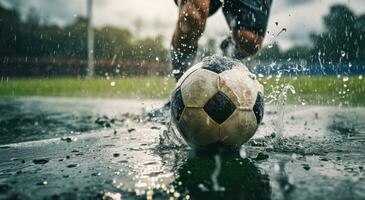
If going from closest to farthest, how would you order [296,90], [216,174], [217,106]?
[216,174] < [217,106] < [296,90]

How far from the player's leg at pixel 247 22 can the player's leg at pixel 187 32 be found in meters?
0.49

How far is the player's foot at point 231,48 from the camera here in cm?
437

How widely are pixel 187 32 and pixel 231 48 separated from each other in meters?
0.81

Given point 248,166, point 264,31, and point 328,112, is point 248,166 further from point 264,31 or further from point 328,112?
point 328,112

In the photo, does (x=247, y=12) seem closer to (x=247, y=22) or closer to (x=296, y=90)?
(x=247, y=22)

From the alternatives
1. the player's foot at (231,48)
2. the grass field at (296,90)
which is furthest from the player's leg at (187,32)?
the grass field at (296,90)

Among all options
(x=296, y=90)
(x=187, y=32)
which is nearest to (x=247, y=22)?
(x=187, y=32)

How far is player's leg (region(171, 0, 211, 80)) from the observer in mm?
3625

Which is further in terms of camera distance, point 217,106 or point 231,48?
point 231,48

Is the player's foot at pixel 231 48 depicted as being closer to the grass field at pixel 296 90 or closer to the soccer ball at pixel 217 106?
the grass field at pixel 296 90

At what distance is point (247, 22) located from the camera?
13.6ft

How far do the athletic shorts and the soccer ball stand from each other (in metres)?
1.59

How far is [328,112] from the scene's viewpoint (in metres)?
5.91

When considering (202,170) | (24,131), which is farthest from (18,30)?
(202,170)
